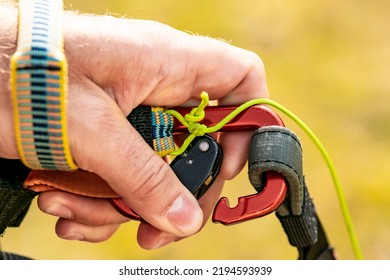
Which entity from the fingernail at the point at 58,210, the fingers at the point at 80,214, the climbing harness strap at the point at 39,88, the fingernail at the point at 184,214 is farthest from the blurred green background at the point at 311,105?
the climbing harness strap at the point at 39,88

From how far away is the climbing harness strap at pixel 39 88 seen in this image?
0.89m

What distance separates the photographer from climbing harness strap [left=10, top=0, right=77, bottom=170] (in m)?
0.89

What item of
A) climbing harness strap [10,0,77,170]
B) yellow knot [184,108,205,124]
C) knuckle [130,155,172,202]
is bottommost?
knuckle [130,155,172,202]

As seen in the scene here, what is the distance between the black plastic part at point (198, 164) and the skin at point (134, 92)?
27 mm

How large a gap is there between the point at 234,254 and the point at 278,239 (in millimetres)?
139

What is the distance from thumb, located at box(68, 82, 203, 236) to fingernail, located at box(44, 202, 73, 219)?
0.62 ft

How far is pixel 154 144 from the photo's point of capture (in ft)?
3.42

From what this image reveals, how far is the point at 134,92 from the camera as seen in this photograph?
3.36 feet

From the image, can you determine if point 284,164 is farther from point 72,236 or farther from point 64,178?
point 72,236

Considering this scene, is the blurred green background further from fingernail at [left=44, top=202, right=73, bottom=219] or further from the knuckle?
the knuckle

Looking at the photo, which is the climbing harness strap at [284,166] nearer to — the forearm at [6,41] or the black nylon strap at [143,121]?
the black nylon strap at [143,121]

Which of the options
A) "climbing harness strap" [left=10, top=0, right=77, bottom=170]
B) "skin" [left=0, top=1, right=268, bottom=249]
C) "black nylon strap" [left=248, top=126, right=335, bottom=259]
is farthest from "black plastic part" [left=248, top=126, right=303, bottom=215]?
"climbing harness strap" [left=10, top=0, right=77, bottom=170]

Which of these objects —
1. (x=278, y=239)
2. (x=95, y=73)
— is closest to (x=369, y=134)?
(x=278, y=239)

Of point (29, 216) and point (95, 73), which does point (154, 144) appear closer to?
point (95, 73)
